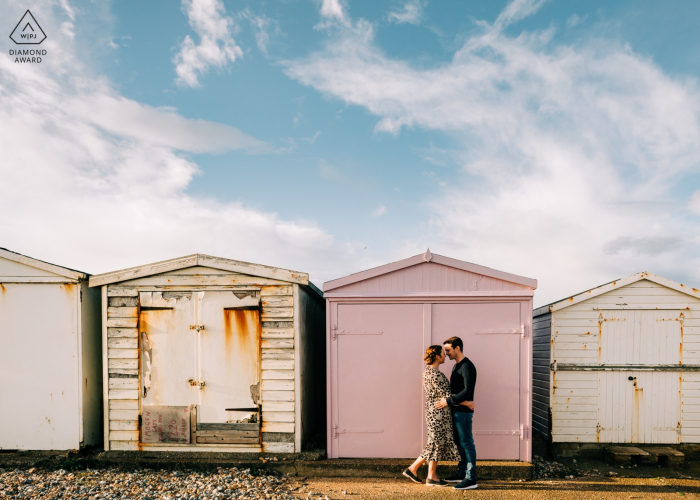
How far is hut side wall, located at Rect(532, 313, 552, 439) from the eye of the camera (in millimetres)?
6836

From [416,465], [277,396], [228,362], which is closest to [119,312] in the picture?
[228,362]

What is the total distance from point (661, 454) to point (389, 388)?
13.9ft

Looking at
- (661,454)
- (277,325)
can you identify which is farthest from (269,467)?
(661,454)

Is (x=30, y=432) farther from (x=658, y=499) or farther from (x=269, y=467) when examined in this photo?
(x=658, y=499)

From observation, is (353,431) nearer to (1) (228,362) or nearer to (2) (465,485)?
(2) (465,485)

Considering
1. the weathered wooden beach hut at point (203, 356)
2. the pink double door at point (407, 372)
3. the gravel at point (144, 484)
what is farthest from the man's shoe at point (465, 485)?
the weathered wooden beach hut at point (203, 356)

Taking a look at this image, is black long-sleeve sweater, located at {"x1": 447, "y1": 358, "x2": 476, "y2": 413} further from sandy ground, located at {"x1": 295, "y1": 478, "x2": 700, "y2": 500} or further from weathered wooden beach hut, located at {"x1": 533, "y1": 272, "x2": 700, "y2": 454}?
weathered wooden beach hut, located at {"x1": 533, "y1": 272, "x2": 700, "y2": 454}

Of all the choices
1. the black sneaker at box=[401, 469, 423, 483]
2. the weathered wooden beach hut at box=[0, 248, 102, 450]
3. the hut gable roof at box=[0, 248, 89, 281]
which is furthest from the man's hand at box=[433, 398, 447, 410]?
the hut gable roof at box=[0, 248, 89, 281]

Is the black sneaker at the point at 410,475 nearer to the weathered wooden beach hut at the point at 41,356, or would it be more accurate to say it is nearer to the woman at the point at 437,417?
the woman at the point at 437,417

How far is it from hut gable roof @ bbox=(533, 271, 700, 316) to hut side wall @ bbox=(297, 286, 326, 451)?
3803 millimetres

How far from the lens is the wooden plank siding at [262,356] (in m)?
5.88

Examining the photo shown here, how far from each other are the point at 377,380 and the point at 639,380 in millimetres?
4205

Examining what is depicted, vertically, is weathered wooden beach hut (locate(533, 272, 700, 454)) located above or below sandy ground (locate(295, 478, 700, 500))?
above

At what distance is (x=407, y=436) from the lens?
227 inches
